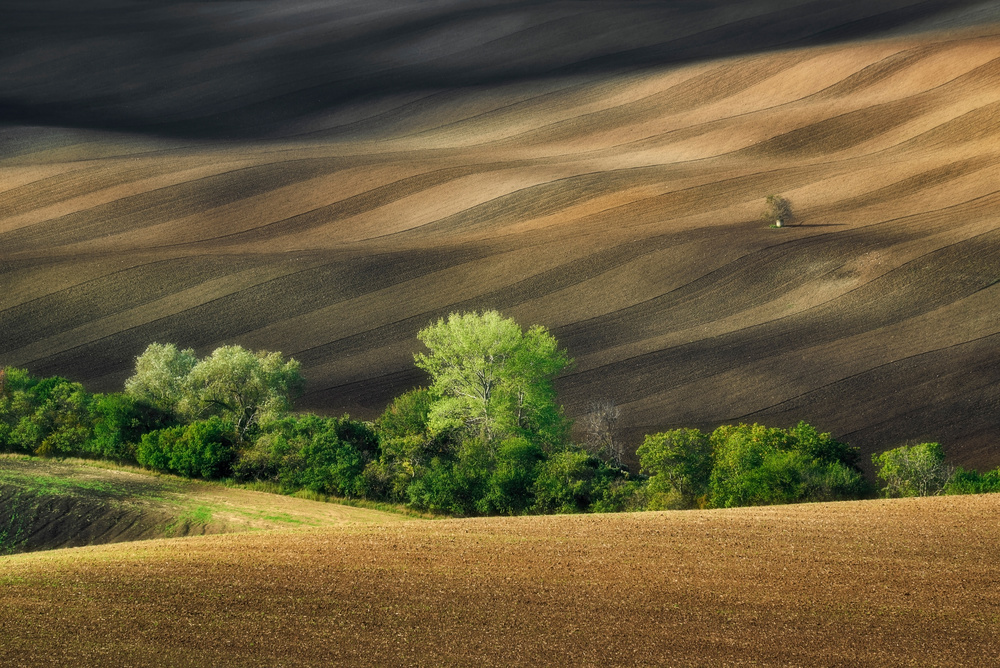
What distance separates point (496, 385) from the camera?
129 feet

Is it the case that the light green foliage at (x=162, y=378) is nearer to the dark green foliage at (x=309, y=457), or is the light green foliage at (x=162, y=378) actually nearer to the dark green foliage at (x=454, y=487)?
the dark green foliage at (x=309, y=457)

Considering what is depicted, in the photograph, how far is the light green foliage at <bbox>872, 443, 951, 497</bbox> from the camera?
1331 inches

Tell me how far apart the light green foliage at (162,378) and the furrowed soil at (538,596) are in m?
16.3

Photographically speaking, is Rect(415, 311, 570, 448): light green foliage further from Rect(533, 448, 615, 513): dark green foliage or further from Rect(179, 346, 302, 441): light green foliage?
Rect(179, 346, 302, 441): light green foliage

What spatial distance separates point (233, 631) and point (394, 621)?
3.07 metres

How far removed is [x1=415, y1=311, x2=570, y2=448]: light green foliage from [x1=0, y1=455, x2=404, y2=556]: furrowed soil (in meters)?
5.04

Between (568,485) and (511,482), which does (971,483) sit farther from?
(511,482)

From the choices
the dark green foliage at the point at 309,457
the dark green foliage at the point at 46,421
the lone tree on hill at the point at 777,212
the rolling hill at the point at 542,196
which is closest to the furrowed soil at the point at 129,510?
the dark green foliage at the point at 309,457

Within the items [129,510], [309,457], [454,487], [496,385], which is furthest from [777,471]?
[129,510]

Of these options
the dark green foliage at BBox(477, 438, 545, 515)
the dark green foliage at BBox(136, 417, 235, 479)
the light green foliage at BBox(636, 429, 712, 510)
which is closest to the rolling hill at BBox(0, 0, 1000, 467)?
the dark green foliage at BBox(136, 417, 235, 479)

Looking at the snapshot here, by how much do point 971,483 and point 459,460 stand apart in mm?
17528

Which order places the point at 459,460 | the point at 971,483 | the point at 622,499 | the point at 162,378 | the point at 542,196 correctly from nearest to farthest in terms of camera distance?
the point at 971,483, the point at 622,499, the point at 459,460, the point at 162,378, the point at 542,196

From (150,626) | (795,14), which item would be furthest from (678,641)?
(795,14)

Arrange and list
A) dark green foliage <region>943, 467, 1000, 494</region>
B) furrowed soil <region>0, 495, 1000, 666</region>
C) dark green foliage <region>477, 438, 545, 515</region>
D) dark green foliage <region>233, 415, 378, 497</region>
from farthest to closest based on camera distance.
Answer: dark green foliage <region>233, 415, 378, 497</region> → dark green foliage <region>477, 438, 545, 515</region> → dark green foliage <region>943, 467, 1000, 494</region> → furrowed soil <region>0, 495, 1000, 666</region>
